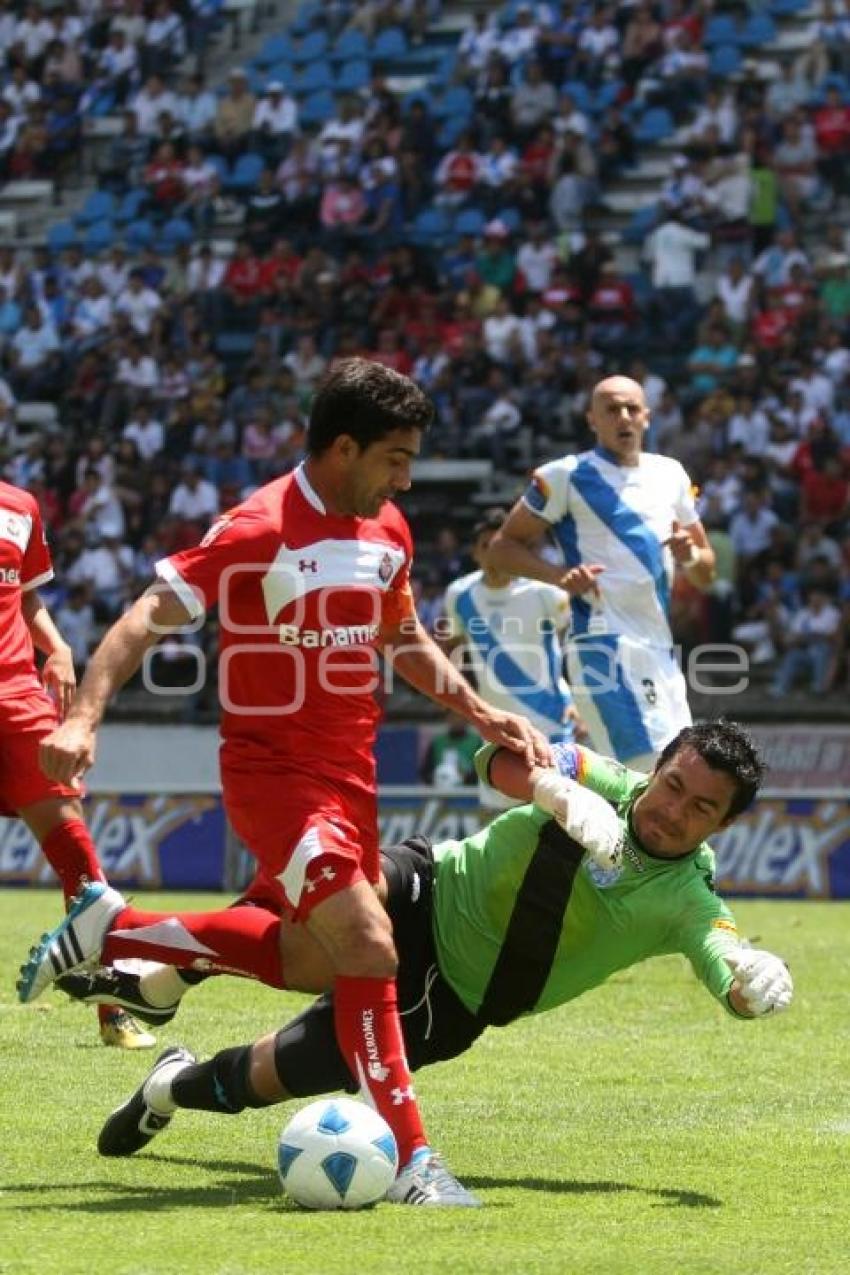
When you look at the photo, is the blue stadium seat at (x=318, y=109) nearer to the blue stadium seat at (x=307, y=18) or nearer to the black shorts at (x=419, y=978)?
the blue stadium seat at (x=307, y=18)

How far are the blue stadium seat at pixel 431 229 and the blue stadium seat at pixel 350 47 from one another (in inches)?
163

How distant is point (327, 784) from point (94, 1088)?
192 cm

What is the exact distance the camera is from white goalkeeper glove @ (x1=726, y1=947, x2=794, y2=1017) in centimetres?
597

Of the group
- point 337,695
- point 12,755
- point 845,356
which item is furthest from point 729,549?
point 337,695

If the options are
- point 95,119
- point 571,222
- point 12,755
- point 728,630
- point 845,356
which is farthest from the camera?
point 95,119

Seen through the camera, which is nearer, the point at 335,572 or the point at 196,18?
the point at 335,572

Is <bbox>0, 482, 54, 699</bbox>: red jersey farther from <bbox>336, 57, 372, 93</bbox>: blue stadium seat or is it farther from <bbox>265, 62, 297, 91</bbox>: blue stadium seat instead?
<bbox>265, 62, 297, 91</bbox>: blue stadium seat

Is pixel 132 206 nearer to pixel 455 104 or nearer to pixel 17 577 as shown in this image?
pixel 455 104

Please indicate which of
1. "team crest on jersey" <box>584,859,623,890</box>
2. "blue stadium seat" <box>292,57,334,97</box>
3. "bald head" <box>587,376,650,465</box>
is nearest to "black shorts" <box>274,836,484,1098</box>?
"team crest on jersey" <box>584,859,623,890</box>

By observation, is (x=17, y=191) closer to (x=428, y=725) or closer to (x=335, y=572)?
(x=428, y=725)

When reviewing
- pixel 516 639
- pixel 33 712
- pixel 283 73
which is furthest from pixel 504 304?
pixel 33 712

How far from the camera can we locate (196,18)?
3128 cm

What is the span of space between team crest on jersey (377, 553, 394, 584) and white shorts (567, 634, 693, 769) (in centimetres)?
435

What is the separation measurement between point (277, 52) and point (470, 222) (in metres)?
5.91
